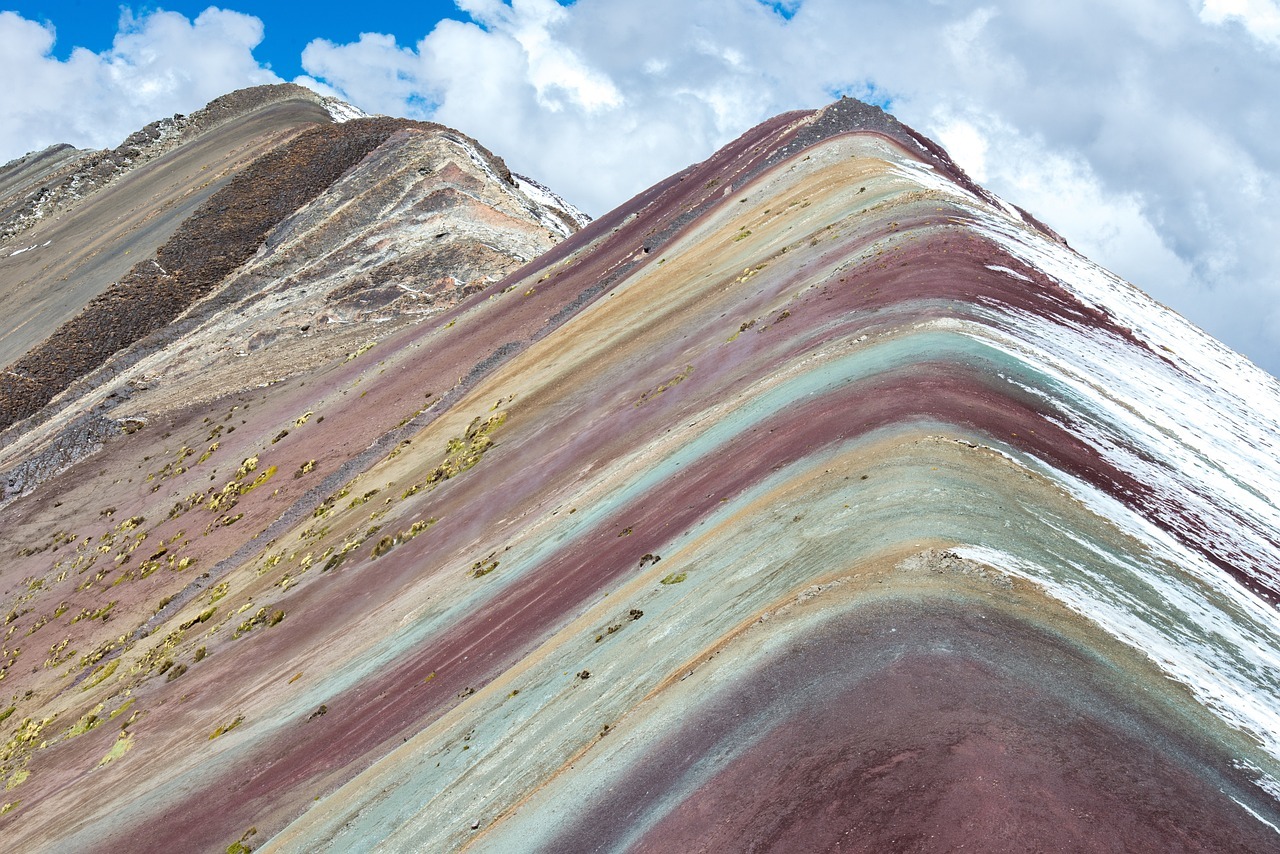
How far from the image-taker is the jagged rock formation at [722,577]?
10930mm

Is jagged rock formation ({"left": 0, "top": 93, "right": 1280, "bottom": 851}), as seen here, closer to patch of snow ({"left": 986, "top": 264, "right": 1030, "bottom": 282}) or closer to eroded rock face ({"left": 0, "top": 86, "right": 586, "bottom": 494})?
patch of snow ({"left": 986, "top": 264, "right": 1030, "bottom": 282})

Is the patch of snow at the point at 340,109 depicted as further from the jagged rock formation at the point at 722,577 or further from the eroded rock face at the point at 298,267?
the jagged rock formation at the point at 722,577

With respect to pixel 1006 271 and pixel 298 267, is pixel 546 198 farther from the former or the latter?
pixel 1006 271

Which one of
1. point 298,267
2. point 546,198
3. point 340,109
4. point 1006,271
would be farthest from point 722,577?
point 340,109

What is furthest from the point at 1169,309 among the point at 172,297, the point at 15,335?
the point at 15,335

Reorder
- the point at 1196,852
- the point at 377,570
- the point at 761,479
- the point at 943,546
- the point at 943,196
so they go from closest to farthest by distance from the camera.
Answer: the point at 1196,852 → the point at 943,546 → the point at 761,479 → the point at 377,570 → the point at 943,196

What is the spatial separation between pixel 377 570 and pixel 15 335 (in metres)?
48.7

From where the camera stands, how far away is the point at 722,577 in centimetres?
1558

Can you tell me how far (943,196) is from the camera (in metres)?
32.6

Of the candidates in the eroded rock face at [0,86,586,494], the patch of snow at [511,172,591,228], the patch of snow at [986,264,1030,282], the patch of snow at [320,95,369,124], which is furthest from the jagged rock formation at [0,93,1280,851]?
the patch of snow at [320,95,369,124]

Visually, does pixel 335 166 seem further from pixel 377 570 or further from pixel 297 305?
pixel 377 570

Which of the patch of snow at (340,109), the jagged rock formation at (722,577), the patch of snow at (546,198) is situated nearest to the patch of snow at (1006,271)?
the jagged rock formation at (722,577)

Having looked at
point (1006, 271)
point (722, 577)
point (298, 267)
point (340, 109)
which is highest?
point (340, 109)

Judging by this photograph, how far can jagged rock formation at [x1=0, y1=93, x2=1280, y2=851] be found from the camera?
35.9 feet
